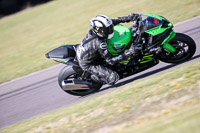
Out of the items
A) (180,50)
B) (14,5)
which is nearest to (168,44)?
(180,50)

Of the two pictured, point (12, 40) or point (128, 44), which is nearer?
point (128, 44)

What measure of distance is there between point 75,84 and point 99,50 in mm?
1257

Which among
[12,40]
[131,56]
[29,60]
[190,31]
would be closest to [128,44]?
[131,56]

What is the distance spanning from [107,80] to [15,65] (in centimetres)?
634

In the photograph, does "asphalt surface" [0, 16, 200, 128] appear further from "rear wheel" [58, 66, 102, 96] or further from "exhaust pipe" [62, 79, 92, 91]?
"exhaust pipe" [62, 79, 92, 91]

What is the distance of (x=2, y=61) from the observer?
12602mm

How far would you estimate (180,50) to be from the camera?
579cm

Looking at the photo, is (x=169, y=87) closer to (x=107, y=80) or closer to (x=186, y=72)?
(x=186, y=72)

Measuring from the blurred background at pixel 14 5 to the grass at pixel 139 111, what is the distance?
91.0 ft

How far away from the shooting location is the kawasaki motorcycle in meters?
5.45

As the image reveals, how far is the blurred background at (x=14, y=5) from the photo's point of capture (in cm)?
3094

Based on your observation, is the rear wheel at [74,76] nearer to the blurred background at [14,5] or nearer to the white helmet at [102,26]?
the white helmet at [102,26]

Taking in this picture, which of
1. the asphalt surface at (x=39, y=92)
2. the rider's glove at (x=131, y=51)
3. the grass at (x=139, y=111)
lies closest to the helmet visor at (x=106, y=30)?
the rider's glove at (x=131, y=51)

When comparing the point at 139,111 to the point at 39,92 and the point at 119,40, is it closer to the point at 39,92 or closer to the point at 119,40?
the point at 119,40
